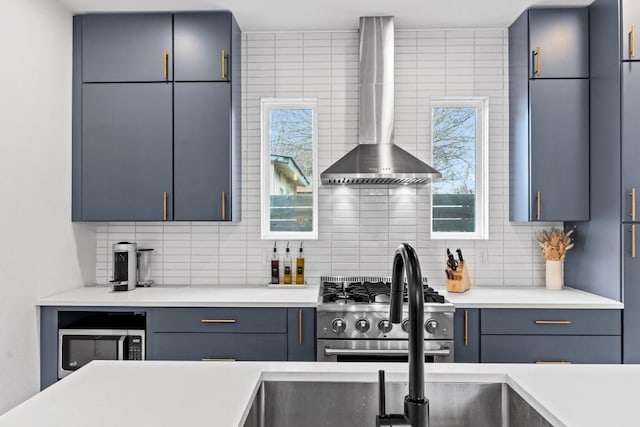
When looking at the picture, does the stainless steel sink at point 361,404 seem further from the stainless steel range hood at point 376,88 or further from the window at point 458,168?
the window at point 458,168

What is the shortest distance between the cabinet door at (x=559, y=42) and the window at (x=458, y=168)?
502mm

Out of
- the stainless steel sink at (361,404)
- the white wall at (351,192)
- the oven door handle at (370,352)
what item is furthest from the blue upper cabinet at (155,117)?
the stainless steel sink at (361,404)

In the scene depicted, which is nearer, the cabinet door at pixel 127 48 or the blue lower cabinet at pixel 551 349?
the blue lower cabinet at pixel 551 349

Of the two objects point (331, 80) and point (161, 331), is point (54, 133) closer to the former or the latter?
point (161, 331)

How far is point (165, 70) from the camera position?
2.96 meters

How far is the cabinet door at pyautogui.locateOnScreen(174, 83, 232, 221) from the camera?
9.68 ft

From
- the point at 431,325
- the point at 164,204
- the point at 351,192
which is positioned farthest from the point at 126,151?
the point at 431,325

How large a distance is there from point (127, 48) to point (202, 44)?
478mm

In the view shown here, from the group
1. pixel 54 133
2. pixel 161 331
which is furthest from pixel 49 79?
pixel 161 331

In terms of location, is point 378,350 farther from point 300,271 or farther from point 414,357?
point 414,357

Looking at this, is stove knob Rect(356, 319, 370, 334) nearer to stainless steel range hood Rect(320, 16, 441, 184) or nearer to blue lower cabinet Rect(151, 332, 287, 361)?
blue lower cabinet Rect(151, 332, 287, 361)

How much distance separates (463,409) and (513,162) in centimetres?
225

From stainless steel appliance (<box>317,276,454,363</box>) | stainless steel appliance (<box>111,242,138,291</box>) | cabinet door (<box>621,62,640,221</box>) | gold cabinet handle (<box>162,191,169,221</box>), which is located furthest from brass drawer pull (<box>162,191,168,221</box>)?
cabinet door (<box>621,62,640,221</box>)

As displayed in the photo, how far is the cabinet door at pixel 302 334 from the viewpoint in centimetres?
261
